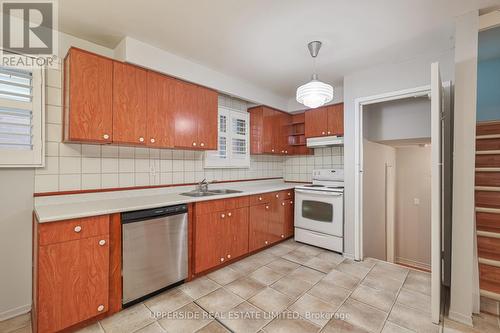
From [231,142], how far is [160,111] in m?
1.37

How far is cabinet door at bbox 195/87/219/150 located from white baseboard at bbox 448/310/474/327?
2.85 meters

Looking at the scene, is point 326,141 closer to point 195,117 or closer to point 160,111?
point 195,117

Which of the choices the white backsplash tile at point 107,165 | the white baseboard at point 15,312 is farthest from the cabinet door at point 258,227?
the white baseboard at point 15,312

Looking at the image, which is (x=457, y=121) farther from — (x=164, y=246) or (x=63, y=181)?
(x=63, y=181)

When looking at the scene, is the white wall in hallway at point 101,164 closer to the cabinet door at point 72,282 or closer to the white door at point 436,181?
the cabinet door at point 72,282

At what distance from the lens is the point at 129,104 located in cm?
223

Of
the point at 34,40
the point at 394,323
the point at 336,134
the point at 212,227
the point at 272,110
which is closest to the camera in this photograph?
the point at 394,323

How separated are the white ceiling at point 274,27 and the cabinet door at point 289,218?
2.13 meters

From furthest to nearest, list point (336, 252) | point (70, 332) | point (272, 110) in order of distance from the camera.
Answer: point (272, 110)
point (336, 252)
point (70, 332)

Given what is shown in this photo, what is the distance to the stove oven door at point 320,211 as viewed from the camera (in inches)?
125

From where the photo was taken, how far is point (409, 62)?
265cm

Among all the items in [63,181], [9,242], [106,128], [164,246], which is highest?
[106,128]

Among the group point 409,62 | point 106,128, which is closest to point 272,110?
point 409,62

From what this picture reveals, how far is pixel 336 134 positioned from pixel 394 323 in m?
2.47
